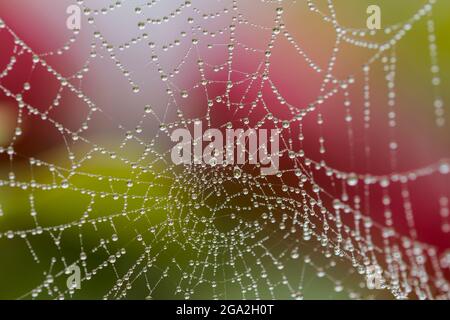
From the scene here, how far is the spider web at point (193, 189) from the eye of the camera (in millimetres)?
1292

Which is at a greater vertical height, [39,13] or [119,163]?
[39,13]

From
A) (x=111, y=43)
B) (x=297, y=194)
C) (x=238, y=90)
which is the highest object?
(x=111, y=43)

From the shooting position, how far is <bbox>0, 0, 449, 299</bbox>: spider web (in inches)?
50.9

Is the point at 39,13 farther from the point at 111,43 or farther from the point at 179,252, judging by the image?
the point at 179,252

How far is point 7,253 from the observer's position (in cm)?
134

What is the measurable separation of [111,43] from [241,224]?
1.98 feet

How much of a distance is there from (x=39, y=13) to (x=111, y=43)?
21cm

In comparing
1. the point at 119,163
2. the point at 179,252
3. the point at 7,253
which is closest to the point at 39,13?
the point at 119,163

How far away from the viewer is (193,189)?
56.1 inches

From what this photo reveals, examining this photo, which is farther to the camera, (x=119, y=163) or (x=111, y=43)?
(x=111, y=43)

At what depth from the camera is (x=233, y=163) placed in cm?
142
